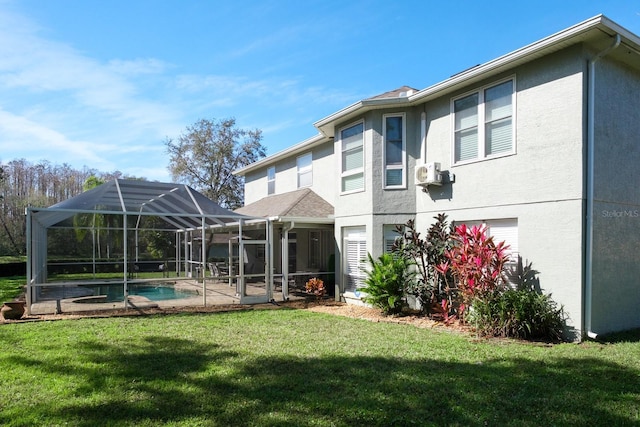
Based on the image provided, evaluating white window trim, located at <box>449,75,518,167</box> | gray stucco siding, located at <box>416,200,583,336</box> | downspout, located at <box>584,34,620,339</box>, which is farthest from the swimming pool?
downspout, located at <box>584,34,620,339</box>

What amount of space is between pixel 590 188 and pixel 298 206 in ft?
30.6

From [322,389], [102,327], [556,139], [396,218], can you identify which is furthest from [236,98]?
[322,389]

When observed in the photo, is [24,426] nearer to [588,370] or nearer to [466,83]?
[588,370]

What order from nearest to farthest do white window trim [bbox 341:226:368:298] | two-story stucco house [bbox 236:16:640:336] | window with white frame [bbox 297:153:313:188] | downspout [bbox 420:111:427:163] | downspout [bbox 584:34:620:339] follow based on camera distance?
1. downspout [bbox 584:34:620:339]
2. two-story stucco house [bbox 236:16:640:336]
3. downspout [bbox 420:111:427:163]
4. white window trim [bbox 341:226:368:298]
5. window with white frame [bbox 297:153:313:188]

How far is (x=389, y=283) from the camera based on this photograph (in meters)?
11.3

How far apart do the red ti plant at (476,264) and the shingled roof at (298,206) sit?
5830 millimetres

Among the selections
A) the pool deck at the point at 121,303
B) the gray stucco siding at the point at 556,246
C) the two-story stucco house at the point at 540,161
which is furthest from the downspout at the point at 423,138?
the pool deck at the point at 121,303

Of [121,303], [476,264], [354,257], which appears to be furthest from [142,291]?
[476,264]

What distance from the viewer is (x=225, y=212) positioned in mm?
14297

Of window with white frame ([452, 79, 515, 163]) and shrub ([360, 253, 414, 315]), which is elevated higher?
window with white frame ([452, 79, 515, 163])

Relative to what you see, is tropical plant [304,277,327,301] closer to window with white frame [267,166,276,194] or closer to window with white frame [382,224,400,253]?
window with white frame [382,224,400,253]

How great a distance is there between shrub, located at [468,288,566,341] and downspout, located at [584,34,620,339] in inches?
19.2

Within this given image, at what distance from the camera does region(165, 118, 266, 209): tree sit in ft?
129

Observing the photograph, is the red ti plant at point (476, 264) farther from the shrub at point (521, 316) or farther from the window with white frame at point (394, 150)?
the window with white frame at point (394, 150)
